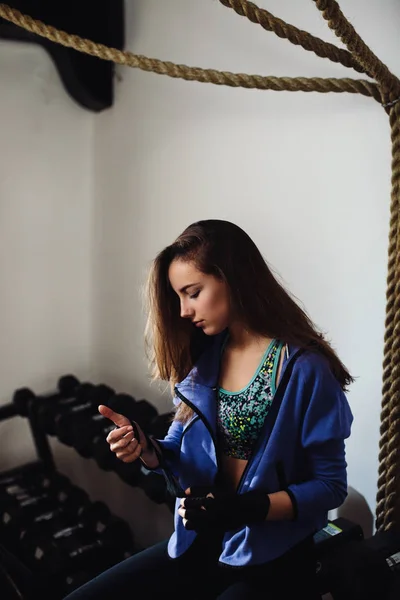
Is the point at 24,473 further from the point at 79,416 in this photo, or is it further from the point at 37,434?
the point at 79,416

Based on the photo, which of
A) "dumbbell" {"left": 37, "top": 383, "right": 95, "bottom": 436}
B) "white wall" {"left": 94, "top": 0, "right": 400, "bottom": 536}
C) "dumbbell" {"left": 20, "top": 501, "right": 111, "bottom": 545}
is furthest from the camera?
"dumbbell" {"left": 37, "top": 383, "right": 95, "bottom": 436}

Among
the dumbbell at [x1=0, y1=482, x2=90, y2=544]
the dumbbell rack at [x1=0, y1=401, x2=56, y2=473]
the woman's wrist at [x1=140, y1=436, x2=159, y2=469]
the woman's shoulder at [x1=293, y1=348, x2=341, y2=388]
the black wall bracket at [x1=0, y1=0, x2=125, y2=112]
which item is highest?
the black wall bracket at [x1=0, y1=0, x2=125, y2=112]

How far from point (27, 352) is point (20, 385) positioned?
10 centimetres

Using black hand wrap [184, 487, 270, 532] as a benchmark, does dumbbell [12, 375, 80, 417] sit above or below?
below

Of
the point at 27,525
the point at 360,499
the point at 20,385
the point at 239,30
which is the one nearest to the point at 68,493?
the point at 27,525

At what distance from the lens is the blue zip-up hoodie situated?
88 cm

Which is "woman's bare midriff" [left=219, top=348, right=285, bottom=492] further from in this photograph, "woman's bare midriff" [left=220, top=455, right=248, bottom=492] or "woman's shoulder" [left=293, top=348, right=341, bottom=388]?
"woman's shoulder" [left=293, top=348, right=341, bottom=388]

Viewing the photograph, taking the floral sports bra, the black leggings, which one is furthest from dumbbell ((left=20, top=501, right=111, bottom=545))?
the floral sports bra

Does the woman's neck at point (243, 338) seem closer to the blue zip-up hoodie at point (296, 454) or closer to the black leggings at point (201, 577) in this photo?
the blue zip-up hoodie at point (296, 454)

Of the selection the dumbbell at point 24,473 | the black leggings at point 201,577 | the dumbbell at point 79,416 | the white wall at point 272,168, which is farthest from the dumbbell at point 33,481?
the black leggings at point 201,577

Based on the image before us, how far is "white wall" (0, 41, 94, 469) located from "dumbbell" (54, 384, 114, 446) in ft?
0.89

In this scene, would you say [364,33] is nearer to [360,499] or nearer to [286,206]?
[286,206]

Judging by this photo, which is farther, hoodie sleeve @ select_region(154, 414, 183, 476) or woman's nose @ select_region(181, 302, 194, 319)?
hoodie sleeve @ select_region(154, 414, 183, 476)

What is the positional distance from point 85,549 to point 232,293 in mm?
889
